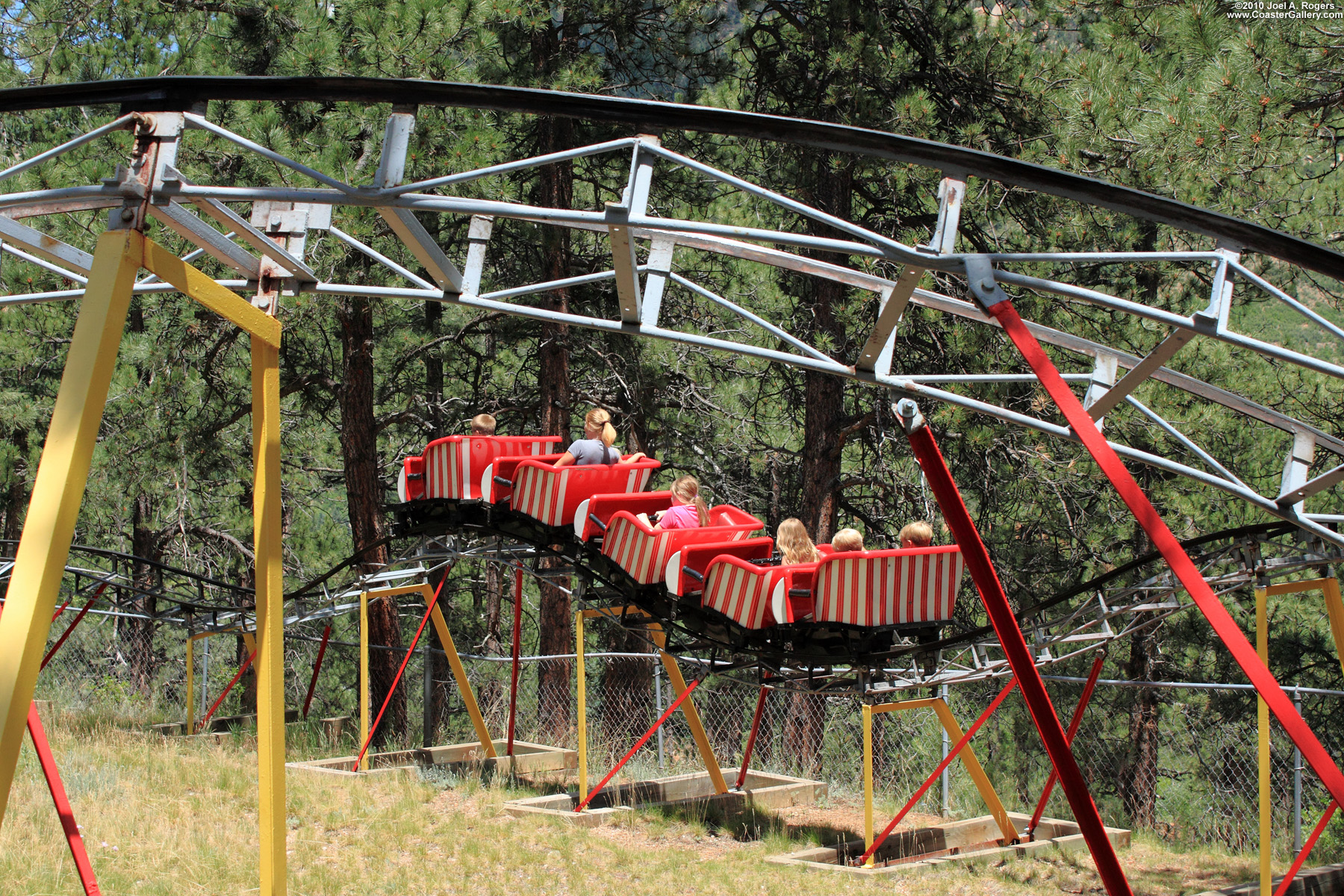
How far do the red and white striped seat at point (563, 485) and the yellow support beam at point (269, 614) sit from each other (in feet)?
17.8

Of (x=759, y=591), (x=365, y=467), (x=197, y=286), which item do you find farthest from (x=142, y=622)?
(x=197, y=286)

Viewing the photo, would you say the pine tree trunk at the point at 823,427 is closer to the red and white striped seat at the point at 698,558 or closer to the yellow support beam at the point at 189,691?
the red and white striped seat at the point at 698,558

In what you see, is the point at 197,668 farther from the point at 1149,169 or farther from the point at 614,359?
the point at 1149,169

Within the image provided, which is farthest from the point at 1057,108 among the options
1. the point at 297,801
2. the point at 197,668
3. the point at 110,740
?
the point at 197,668

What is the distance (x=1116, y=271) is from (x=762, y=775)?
7.36 meters

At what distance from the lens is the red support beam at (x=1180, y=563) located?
5234mm

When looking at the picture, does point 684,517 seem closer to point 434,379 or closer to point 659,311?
point 659,311

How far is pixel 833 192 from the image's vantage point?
15062 millimetres

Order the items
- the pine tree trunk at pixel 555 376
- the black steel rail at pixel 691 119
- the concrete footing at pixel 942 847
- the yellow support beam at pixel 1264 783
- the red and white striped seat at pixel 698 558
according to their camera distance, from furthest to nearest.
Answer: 1. the pine tree trunk at pixel 555 376
2. the red and white striped seat at pixel 698 558
3. the concrete footing at pixel 942 847
4. the yellow support beam at pixel 1264 783
5. the black steel rail at pixel 691 119

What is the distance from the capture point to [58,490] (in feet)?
15.6

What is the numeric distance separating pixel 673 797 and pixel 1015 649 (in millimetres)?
7810

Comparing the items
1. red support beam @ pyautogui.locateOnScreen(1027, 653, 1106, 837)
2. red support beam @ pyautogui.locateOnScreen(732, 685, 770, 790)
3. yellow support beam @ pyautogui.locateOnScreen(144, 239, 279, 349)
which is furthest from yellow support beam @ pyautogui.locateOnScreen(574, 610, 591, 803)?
yellow support beam @ pyautogui.locateOnScreen(144, 239, 279, 349)

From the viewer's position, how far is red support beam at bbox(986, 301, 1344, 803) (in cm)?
523

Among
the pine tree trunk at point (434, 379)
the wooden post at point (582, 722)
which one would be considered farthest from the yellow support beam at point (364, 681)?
the pine tree trunk at point (434, 379)
